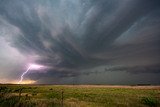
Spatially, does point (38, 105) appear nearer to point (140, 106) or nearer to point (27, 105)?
Answer: point (27, 105)

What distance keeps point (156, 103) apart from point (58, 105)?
1480 cm

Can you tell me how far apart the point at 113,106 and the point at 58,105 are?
8.35 metres

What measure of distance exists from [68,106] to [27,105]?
499 centimetres

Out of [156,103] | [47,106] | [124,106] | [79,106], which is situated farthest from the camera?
[156,103]

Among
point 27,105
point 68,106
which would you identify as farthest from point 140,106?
point 27,105

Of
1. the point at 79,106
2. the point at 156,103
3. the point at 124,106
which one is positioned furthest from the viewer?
the point at 156,103

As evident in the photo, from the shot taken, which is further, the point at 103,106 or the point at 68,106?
the point at 103,106

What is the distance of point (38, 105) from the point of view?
2033cm

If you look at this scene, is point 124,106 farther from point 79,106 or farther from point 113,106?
point 79,106

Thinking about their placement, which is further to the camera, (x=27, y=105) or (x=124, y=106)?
(x=124, y=106)

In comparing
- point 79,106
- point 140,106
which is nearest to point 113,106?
point 140,106

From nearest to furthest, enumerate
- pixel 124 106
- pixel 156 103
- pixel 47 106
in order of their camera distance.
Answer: pixel 47 106 < pixel 124 106 < pixel 156 103

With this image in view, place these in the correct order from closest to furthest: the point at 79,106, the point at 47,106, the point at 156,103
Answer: the point at 47,106 < the point at 79,106 < the point at 156,103

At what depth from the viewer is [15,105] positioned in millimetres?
21281
